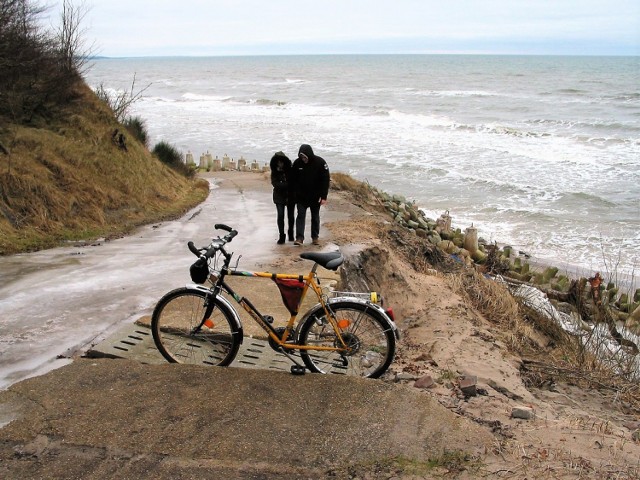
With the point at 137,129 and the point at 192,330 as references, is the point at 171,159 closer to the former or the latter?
the point at 137,129

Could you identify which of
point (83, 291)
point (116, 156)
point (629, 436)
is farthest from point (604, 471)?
point (116, 156)

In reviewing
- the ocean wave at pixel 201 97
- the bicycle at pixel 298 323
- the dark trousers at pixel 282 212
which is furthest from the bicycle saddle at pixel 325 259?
the ocean wave at pixel 201 97

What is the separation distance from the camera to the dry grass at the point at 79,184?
38.7ft

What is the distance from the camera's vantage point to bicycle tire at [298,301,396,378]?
5145 millimetres

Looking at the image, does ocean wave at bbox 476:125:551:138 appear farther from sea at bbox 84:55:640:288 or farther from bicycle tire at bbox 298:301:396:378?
bicycle tire at bbox 298:301:396:378

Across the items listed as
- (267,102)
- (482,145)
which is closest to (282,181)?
(482,145)

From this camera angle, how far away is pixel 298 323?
17.3 ft

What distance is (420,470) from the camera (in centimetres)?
393

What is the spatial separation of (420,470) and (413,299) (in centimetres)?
433

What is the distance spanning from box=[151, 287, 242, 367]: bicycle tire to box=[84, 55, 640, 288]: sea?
7169 mm

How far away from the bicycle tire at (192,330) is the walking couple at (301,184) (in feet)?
16.4

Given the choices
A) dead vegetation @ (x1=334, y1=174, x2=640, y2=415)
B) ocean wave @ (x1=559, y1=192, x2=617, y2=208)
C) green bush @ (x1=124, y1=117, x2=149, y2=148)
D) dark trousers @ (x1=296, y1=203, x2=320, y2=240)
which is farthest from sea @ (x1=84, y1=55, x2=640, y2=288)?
dark trousers @ (x1=296, y1=203, x2=320, y2=240)

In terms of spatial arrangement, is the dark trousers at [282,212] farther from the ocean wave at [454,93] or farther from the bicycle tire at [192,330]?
the ocean wave at [454,93]

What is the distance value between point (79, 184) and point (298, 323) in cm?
981
